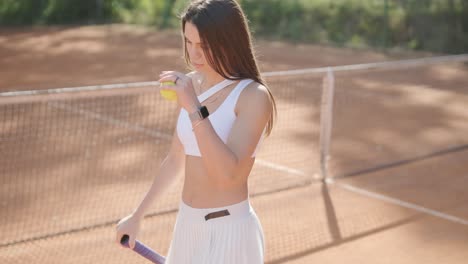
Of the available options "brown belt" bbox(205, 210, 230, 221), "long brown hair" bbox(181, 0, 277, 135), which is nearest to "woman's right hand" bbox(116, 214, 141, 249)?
"brown belt" bbox(205, 210, 230, 221)

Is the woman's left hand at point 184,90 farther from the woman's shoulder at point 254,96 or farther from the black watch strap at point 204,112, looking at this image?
the woman's shoulder at point 254,96

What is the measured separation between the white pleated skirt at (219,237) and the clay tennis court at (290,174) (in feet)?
9.42

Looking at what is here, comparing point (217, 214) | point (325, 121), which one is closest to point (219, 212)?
point (217, 214)

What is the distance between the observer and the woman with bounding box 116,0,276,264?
2.68 metres

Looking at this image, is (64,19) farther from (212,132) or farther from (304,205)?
(212,132)

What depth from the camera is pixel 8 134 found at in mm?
9898

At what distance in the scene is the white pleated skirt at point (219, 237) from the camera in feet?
9.30

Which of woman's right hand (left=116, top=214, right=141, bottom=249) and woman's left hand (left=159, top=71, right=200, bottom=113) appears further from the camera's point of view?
woman's right hand (left=116, top=214, right=141, bottom=249)

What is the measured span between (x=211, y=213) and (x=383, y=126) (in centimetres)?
897

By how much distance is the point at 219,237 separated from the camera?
284cm

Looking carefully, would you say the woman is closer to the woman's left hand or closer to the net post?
the woman's left hand

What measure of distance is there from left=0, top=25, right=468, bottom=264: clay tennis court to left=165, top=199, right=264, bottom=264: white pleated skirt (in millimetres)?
2870

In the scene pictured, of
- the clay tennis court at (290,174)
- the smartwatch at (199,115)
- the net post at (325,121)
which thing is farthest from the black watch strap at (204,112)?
the net post at (325,121)

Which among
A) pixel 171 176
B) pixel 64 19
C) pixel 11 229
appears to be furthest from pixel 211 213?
pixel 64 19
